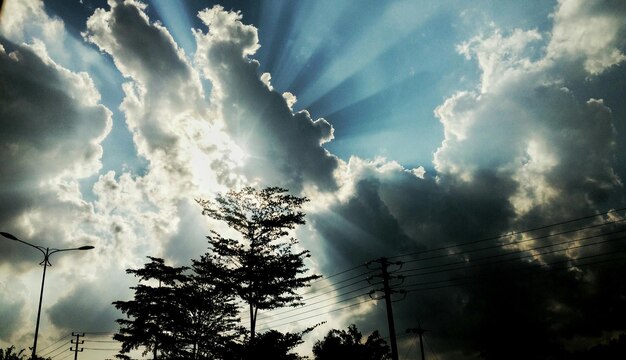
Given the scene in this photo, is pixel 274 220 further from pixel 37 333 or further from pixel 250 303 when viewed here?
pixel 37 333

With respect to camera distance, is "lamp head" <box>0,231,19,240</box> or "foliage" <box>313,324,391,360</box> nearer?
"lamp head" <box>0,231,19,240</box>

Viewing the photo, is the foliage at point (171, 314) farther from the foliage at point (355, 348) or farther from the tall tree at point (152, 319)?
the foliage at point (355, 348)

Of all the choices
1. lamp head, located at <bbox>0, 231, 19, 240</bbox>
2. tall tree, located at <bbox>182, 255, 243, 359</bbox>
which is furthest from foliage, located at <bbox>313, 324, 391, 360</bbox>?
lamp head, located at <bbox>0, 231, 19, 240</bbox>

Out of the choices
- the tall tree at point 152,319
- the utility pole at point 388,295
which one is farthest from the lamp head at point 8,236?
the utility pole at point 388,295

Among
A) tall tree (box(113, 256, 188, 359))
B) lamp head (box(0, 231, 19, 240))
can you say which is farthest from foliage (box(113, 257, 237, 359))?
lamp head (box(0, 231, 19, 240))

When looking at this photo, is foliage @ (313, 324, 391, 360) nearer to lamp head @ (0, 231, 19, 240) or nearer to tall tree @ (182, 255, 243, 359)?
tall tree @ (182, 255, 243, 359)

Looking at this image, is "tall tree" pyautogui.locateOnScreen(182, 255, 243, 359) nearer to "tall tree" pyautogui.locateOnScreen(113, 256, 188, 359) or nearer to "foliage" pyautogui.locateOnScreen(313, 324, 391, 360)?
"tall tree" pyautogui.locateOnScreen(113, 256, 188, 359)

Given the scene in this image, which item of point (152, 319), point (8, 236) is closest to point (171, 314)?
point (152, 319)

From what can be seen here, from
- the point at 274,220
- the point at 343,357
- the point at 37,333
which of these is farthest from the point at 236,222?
the point at 343,357

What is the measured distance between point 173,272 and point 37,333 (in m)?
10.6

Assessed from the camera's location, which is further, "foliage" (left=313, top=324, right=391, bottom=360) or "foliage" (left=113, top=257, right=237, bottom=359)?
"foliage" (left=313, top=324, right=391, bottom=360)

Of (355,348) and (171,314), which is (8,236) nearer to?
(171,314)

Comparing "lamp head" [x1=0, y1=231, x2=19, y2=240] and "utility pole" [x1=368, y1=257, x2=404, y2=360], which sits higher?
"lamp head" [x1=0, y1=231, x2=19, y2=240]

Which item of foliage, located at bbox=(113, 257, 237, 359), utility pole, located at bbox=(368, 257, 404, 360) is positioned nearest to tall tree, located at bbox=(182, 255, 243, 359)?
foliage, located at bbox=(113, 257, 237, 359)
